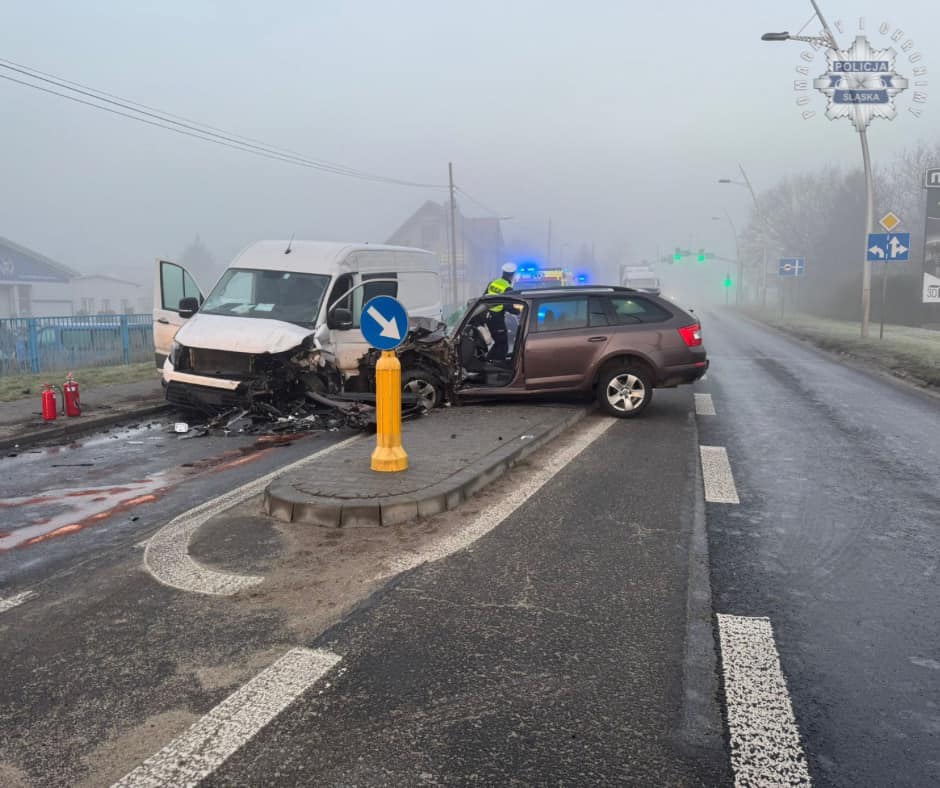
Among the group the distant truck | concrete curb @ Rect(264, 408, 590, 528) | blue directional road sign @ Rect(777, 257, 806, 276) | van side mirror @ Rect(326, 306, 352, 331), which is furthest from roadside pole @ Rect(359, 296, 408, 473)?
blue directional road sign @ Rect(777, 257, 806, 276)

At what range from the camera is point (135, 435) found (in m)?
9.60

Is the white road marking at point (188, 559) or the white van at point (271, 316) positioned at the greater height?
the white van at point (271, 316)

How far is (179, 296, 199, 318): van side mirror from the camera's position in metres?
11.4

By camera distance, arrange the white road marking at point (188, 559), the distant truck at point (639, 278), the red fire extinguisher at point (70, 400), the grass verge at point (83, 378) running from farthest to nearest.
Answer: the distant truck at point (639, 278) → the grass verge at point (83, 378) → the red fire extinguisher at point (70, 400) → the white road marking at point (188, 559)

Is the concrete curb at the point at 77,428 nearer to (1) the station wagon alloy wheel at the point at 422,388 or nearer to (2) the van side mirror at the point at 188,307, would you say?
(2) the van side mirror at the point at 188,307

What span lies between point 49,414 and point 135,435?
52.5 inches

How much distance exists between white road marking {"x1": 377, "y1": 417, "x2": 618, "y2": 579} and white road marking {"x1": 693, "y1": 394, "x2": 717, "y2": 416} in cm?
321

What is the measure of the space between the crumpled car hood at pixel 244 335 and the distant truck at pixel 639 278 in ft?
97.5

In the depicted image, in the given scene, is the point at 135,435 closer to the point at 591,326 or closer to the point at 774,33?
the point at 591,326

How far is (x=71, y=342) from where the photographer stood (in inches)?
657

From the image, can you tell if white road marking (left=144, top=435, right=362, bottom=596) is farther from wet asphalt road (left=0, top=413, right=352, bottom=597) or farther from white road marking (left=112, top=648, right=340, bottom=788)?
white road marking (left=112, top=648, right=340, bottom=788)

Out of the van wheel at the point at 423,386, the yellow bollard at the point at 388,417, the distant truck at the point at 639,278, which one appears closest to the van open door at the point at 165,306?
the van wheel at the point at 423,386

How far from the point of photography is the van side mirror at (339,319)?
10.1 m

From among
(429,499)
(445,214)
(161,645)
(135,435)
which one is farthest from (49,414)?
(445,214)
